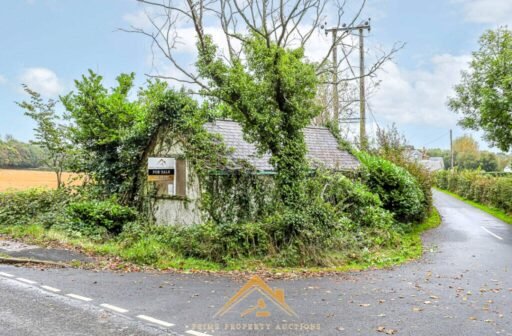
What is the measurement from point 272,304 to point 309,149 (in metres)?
11.9

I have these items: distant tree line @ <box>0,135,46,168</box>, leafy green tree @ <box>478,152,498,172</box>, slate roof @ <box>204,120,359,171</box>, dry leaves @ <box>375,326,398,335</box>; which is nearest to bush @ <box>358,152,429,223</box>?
slate roof @ <box>204,120,359,171</box>

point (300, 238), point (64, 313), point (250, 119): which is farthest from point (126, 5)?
point (64, 313)

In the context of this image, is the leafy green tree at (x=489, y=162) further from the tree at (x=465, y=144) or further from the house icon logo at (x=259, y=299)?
the house icon logo at (x=259, y=299)

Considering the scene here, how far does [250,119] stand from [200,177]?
2636mm

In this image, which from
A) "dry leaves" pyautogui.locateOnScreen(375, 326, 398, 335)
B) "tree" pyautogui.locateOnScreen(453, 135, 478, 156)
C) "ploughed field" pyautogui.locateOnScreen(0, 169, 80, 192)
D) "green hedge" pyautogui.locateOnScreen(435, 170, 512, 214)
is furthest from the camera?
"tree" pyautogui.locateOnScreen(453, 135, 478, 156)

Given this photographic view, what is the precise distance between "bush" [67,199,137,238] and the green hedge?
655 inches

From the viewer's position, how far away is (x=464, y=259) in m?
12.2

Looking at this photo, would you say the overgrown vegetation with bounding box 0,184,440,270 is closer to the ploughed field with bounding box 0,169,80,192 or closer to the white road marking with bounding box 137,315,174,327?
the ploughed field with bounding box 0,169,80,192

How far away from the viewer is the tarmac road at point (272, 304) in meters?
5.95

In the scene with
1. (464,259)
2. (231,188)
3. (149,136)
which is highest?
(149,136)

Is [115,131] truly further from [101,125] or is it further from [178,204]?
[178,204]

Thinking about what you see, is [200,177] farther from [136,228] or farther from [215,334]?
[215,334]

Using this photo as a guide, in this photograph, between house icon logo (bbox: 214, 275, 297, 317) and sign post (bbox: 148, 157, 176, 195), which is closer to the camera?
house icon logo (bbox: 214, 275, 297, 317)

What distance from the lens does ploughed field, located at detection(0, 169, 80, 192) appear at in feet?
61.6
